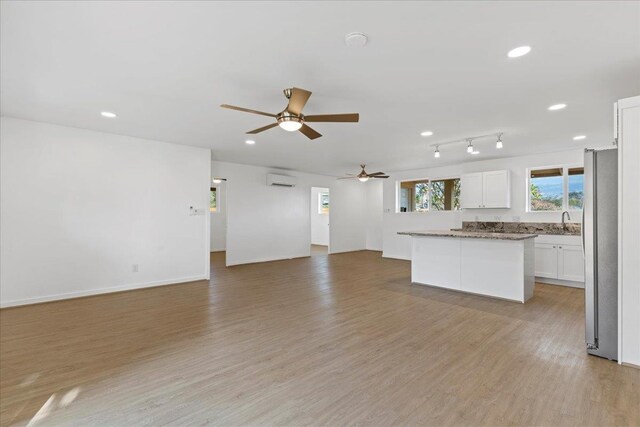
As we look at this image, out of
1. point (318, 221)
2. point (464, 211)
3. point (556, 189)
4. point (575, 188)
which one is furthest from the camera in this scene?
point (318, 221)

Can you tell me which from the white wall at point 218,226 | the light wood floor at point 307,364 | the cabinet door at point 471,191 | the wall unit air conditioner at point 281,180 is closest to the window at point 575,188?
the cabinet door at point 471,191

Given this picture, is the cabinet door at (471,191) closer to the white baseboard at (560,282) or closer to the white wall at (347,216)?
the white baseboard at (560,282)

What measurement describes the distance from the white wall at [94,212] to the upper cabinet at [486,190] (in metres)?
5.79

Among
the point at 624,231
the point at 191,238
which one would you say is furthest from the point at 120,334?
the point at 624,231

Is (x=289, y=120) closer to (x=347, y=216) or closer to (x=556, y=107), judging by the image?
(x=556, y=107)

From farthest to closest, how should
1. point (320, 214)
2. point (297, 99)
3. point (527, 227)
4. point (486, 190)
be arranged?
point (320, 214), point (486, 190), point (527, 227), point (297, 99)

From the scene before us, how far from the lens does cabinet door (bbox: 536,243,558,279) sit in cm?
560

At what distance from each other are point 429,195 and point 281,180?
4.24 m

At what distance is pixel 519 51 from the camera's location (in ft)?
7.66

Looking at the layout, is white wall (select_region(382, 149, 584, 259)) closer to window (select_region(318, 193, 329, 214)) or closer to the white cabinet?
the white cabinet

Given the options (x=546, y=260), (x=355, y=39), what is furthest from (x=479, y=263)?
(x=355, y=39)

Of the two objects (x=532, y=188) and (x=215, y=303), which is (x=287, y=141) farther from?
(x=532, y=188)

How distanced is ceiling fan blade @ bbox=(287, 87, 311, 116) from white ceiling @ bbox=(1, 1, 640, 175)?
246 mm

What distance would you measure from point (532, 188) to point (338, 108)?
5.22 meters
